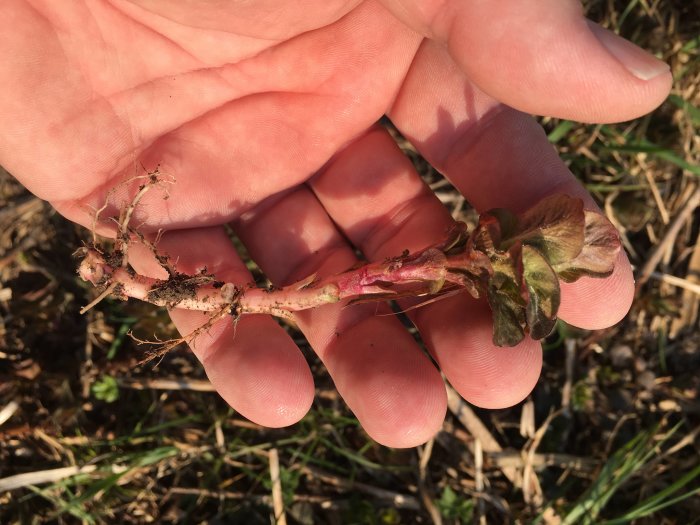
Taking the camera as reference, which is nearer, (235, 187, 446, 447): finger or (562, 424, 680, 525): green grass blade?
(235, 187, 446, 447): finger

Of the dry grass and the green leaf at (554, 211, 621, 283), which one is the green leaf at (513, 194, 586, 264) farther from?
the dry grass

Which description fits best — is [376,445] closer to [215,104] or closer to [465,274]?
[465,274]

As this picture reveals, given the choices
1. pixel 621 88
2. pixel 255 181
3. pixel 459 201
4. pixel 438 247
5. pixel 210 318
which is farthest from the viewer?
pixel 459 201

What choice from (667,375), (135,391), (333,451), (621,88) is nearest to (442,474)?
(333,451)

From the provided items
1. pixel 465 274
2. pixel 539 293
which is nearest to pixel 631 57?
pixel 539 293

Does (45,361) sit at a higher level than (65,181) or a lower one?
lower

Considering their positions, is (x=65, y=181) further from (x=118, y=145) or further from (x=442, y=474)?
(x=442, y=474)

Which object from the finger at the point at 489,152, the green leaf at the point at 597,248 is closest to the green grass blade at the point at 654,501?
the finger at the point at 489,152

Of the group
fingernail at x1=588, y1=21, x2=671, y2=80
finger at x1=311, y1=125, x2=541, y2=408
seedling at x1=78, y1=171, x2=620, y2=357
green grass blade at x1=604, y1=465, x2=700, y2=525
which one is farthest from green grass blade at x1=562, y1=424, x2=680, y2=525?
fingernail at x1=588, y1=21, x2=671, y2=80
